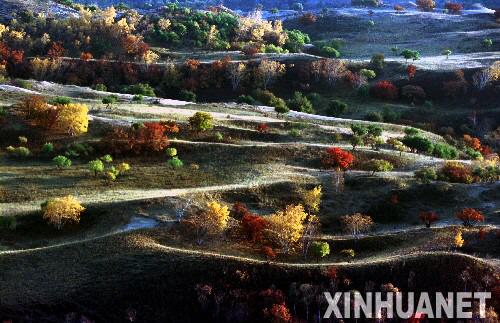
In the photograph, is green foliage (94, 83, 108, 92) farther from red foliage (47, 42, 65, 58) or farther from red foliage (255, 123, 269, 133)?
red foliage (255, 123, 269, 133)

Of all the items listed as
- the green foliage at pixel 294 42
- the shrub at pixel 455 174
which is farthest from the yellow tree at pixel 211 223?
the green foliage at pixel 294 42

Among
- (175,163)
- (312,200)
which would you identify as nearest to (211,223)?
(312,200)

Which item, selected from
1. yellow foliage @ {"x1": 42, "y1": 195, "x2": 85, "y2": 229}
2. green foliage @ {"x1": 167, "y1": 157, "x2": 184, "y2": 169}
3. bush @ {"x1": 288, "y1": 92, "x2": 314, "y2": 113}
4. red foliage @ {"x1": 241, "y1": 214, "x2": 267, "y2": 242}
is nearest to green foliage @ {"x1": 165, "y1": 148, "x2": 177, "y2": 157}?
green foliage @ {"x1": 167, "y1": 157, "x2": 184, "y2": 169}

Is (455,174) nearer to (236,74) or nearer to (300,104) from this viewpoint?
(300,104)

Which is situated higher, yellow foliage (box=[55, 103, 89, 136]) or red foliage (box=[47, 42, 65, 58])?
red foliage (box=[47, 42, 65, 58])

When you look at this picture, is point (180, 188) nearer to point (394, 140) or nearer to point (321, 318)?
point (321, 318)

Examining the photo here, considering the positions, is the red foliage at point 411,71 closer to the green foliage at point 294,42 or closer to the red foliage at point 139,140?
the green foliage at point 294,42
